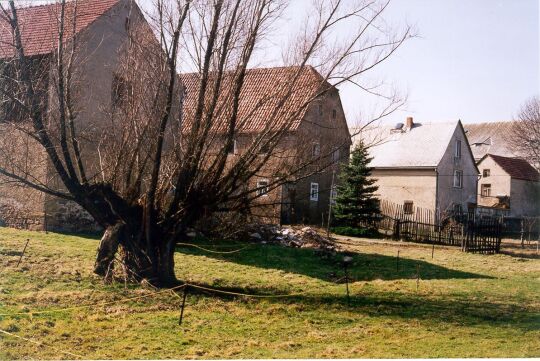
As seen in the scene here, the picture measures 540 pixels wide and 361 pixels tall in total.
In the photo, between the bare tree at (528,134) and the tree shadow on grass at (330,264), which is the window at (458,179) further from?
the tree shadow on grass at (330,264)

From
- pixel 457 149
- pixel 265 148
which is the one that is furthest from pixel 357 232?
pixel 265 148

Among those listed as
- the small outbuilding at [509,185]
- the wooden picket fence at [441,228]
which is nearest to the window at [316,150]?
the small outbuilding at [509,185]

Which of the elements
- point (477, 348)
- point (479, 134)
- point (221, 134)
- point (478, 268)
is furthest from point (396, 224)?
point (477, 348)

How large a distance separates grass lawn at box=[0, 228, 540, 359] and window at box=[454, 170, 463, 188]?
28.2ft

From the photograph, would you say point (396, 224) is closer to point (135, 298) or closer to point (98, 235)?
point (98, 235)

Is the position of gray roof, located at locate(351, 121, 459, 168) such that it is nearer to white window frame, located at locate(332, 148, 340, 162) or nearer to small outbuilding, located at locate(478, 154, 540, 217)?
small outbuilding, located at locate(478, 154, 540, 217)

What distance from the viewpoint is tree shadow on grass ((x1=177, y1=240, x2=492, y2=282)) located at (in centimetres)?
1436

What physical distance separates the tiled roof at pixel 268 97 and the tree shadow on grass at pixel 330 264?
4832 mm

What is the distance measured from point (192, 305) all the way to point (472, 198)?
62.3 feet

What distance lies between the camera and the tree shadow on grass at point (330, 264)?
14.4 m

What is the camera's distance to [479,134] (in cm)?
2034

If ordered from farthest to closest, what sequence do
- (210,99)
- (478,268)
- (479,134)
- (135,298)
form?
1. (479,134)
2. (478,268)
3. (210,99)
4. (135,298)

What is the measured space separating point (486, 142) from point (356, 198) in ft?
23.1

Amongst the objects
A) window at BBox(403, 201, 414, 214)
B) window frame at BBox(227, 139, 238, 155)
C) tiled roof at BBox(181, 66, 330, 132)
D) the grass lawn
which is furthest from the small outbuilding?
window frame at BBox(227, 139, 238, 155)
